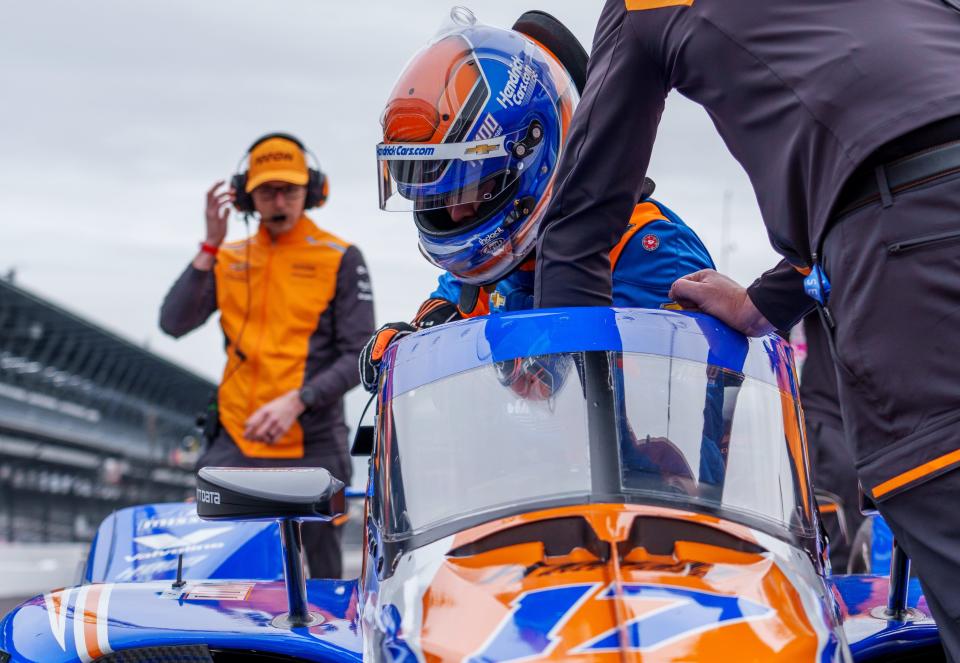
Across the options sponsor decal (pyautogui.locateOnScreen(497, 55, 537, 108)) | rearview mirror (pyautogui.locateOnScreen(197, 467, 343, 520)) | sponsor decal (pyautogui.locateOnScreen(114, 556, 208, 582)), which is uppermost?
sponsor decal (pyautogui.locateOnScreen(497, 55, 537, 108))

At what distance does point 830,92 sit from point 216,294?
4363 mm

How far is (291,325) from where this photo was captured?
5.68 metres

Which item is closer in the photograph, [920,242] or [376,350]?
[920,242]

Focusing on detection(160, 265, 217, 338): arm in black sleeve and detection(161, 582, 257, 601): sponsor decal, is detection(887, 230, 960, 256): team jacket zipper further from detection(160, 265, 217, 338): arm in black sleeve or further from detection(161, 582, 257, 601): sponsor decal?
detection(160, 265, 217, 338): arm in black sleeve

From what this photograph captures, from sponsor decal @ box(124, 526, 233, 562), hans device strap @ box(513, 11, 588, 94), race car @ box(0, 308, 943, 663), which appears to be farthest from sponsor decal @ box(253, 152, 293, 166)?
race car @ box(0, 308, 943, 663)

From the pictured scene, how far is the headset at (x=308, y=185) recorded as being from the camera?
237 inches

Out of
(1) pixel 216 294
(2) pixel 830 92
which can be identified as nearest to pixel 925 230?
(2) pixel 830 92

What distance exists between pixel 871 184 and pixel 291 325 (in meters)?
3.95

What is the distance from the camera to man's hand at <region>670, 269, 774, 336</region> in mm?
2590

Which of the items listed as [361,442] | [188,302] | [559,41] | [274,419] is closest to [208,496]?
[361,442]

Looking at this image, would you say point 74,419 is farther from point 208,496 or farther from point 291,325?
point 208,496

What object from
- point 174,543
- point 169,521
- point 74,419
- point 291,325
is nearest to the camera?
point 174,543

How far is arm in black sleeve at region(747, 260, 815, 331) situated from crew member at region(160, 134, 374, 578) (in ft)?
10.3

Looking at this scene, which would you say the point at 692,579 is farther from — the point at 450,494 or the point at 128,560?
Answer: the point at 128,560
